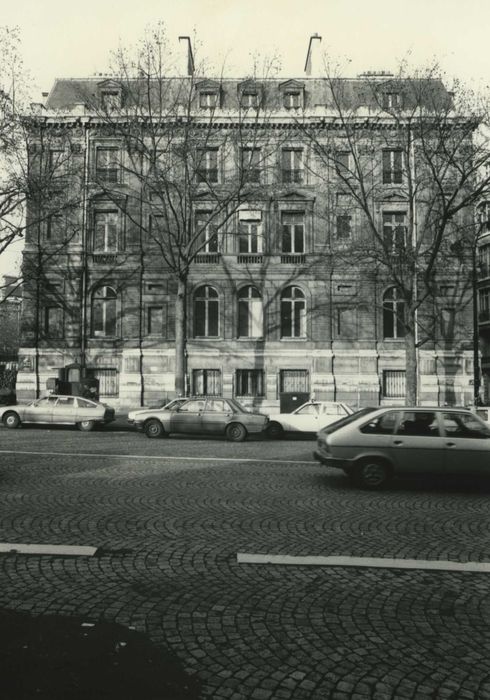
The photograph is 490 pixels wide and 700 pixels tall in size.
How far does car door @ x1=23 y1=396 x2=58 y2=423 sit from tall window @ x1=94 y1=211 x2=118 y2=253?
1121 centimetres

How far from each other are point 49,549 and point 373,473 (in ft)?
18.9

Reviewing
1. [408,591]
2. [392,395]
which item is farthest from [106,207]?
[408,591]

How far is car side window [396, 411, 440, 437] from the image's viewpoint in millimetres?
9766

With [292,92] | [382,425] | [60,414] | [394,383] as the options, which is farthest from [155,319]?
[382,425]

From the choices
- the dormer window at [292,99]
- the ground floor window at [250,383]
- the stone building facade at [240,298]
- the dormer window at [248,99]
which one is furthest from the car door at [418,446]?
the dormer window at [292,99]

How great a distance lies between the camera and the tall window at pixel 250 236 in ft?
97.3

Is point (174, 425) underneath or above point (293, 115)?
underneath

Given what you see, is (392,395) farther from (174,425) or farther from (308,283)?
(174,425)

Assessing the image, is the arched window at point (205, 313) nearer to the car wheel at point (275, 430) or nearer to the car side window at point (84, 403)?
the car side window at point (84, 403)

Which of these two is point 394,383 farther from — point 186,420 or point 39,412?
point 39,412

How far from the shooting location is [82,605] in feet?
14.7

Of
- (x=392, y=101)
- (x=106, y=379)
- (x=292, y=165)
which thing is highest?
(x=392, y=101)

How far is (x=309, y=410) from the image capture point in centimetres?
1981

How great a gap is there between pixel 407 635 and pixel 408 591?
946mm
